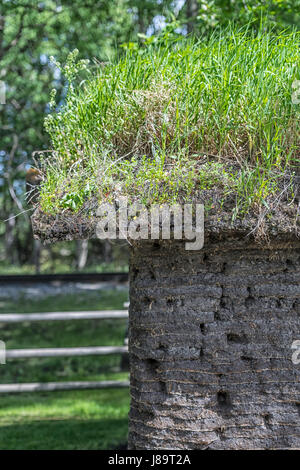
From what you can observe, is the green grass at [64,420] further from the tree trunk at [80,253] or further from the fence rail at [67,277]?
the tree trunk at [80,253]

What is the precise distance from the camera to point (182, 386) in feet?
7.66

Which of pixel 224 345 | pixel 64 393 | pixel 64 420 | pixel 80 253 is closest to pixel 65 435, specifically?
pixel 64 420

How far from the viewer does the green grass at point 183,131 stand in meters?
2.24

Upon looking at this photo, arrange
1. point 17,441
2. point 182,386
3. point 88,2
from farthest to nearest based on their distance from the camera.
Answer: point 88,2 → point 17,441 → point 182,386

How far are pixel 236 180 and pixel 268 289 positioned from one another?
0.57 meters

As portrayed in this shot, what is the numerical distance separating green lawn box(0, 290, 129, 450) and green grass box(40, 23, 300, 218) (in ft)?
10.7

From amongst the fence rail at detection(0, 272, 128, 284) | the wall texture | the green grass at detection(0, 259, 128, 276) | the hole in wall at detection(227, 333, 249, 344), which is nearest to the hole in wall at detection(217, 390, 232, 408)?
the wall texture

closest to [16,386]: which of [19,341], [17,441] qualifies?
[17,441]

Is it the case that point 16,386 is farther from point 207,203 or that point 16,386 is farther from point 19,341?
point 19,341

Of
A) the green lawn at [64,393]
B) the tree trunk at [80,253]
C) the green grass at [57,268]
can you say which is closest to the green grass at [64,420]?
the green lawn at [64,393]

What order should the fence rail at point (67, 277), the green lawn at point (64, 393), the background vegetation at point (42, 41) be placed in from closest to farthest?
the green lawn at point (64, 393) < the background vegetation at point (42, 41) < the fence rail at point (67, 277)

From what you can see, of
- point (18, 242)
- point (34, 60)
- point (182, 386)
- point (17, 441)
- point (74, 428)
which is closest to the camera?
point (182, 386)

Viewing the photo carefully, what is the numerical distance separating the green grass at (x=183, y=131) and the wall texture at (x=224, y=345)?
0.31 m

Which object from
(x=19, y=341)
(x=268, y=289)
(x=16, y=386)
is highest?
(x=268, y=289)
